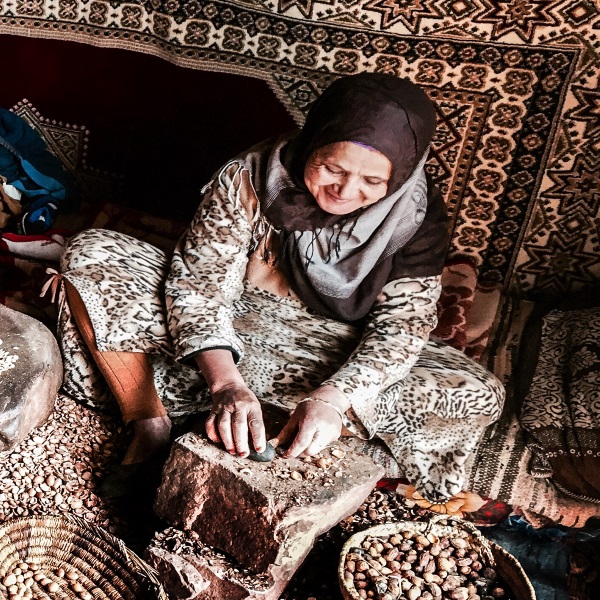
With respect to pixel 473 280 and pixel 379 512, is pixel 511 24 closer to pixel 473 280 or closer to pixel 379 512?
pixel 473 280

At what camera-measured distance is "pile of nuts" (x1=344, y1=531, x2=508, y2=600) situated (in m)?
1.59

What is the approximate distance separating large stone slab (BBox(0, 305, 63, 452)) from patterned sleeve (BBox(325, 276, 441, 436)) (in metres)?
0.77

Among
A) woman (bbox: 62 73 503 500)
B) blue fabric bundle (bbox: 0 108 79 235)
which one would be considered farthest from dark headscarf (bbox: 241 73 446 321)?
blue fabric bundle (bbox: 0 108 79 235)

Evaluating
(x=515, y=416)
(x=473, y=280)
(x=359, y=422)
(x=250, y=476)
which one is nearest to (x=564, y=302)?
(x=473, y=280)

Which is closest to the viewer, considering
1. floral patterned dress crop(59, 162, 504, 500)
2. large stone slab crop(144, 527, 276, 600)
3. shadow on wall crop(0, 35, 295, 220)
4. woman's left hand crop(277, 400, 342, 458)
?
large stone slab crop(144, 527, 276, 600)

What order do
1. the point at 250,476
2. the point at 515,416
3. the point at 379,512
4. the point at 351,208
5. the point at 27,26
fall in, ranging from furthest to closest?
the point at 27,26, the point at 515,416, the point at 379,512, the point at 351,208, the point at 250,476

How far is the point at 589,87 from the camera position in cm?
228

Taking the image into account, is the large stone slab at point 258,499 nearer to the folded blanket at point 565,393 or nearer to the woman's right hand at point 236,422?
the woman's right hand at point 236,422

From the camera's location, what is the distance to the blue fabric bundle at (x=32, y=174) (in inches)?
105

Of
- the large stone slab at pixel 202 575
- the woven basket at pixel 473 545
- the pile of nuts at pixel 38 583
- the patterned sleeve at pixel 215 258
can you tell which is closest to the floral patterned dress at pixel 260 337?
the patterned sleeve at pixel 215 258

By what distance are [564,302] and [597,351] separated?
1.37 feet

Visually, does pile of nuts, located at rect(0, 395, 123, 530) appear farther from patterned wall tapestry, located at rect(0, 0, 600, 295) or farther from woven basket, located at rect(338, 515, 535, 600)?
patterned wall tapestry, located at rect(0, 0, 600, 295)

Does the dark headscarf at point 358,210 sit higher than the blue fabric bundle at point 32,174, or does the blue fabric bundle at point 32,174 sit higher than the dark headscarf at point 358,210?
the dark headscarf at point 358,210

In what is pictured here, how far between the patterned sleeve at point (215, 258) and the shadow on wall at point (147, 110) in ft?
2.40
